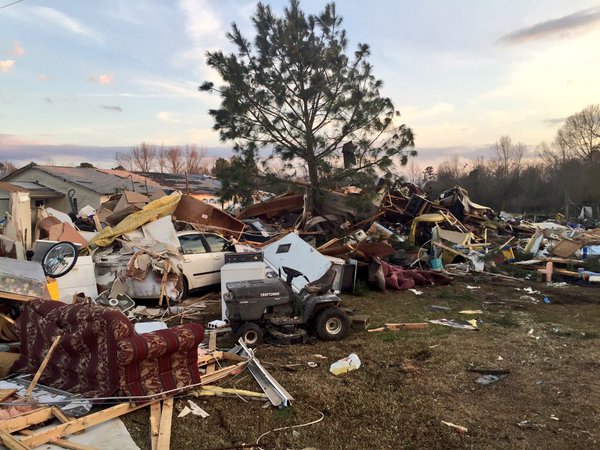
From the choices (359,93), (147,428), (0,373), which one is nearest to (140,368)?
(147,428)

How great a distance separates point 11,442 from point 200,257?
21.0 ft

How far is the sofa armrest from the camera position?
13.8ft

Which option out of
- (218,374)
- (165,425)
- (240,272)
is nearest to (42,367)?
(165,425)

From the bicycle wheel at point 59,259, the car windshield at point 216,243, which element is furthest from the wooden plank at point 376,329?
the bicycle wheel at point 59,259

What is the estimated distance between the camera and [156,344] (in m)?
4.45

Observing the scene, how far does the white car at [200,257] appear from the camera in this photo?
962 centimetres

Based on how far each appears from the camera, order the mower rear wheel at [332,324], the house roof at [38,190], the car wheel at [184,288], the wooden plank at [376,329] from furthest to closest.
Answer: the house roof at [38,190] < the car wheel at [184,288] < the wooden plank at [376,329] < the mower rear wheel at [332,324]

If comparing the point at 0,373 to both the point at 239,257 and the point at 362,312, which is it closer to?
the point at 239,257

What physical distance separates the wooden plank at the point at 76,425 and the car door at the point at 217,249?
566 centimetres

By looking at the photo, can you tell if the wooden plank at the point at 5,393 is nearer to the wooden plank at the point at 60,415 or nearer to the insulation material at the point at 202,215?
the wooden plank at the point at 60,415

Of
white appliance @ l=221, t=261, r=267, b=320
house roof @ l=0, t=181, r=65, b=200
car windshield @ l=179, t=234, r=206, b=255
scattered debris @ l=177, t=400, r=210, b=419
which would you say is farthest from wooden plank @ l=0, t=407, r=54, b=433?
house roof @ l=0, t=181, r=65, b=200

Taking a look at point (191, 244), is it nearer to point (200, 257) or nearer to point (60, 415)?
point (200, 257)

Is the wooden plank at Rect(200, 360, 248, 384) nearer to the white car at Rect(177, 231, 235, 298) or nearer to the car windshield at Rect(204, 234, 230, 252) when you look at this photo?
the white car at Rect(177, 231, 235, 298)

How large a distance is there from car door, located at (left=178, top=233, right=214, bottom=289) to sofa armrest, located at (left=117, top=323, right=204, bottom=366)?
489 centimetres
